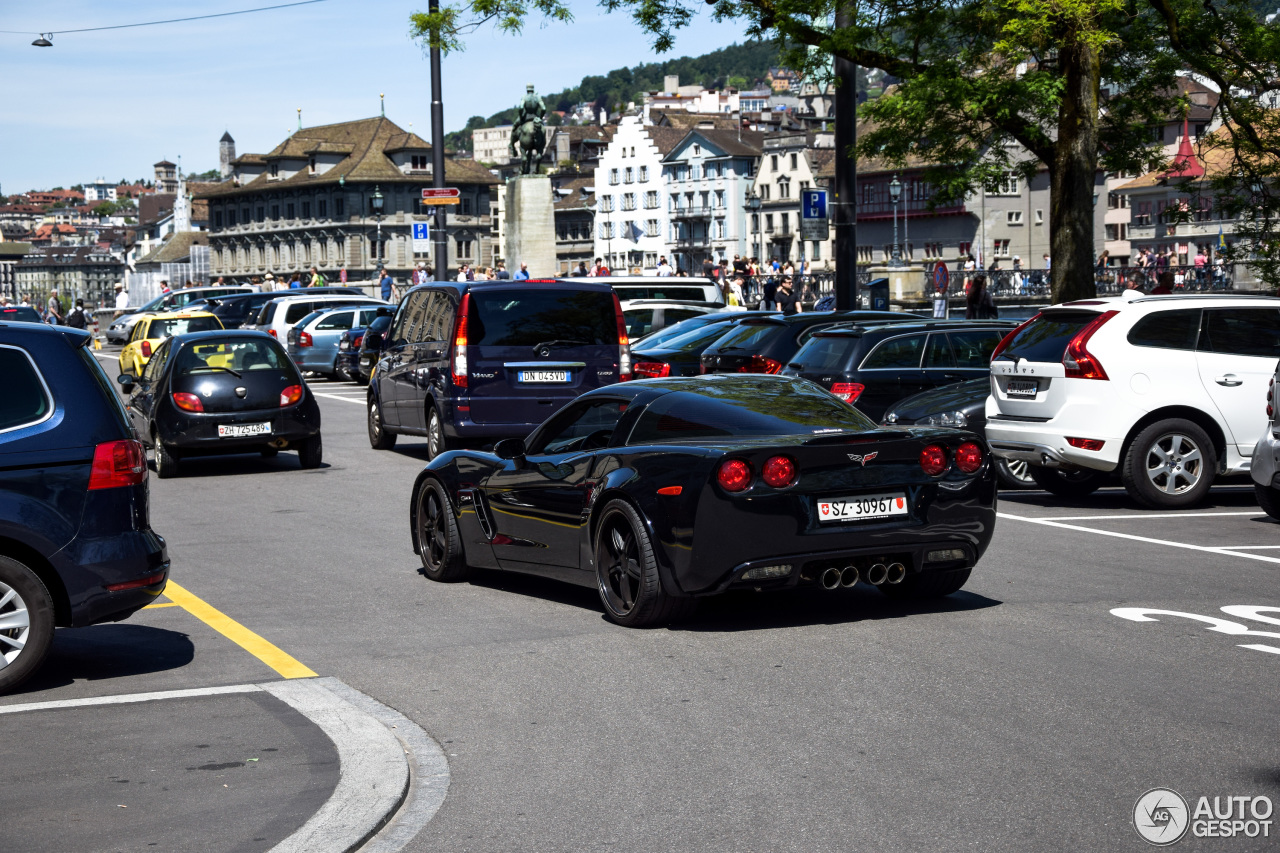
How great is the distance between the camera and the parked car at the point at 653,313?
27406 mm

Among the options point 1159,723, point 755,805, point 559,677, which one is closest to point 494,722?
point 559,677

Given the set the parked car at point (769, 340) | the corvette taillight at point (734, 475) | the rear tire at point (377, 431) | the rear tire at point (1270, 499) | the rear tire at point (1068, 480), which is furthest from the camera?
the rear tire at point (377, 431)

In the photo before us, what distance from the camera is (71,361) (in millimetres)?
7363

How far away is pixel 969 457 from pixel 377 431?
12.8 meters

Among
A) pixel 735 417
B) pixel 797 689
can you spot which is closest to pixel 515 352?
pixel 735 417

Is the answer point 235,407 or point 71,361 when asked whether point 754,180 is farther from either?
point 71,361

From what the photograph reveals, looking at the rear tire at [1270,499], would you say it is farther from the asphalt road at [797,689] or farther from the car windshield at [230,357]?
the car windshield at [230,357]

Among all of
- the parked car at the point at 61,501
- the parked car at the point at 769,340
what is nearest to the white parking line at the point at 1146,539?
the parked car at the point at 769,340

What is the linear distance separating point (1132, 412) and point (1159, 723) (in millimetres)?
7500

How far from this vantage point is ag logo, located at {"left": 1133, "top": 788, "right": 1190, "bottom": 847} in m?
4.86

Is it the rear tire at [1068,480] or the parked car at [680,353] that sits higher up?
the parked car at [680,353]

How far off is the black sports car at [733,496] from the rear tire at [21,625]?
2.76 meters

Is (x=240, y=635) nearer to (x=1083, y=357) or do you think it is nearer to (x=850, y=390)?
(x=1083, y=357)

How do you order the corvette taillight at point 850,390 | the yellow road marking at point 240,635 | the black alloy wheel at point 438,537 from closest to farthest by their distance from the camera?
1. the yellow road marking at point 240,635
2. the black alloy wheel at point 438,537
3. the corvette taillight at point 850,390
